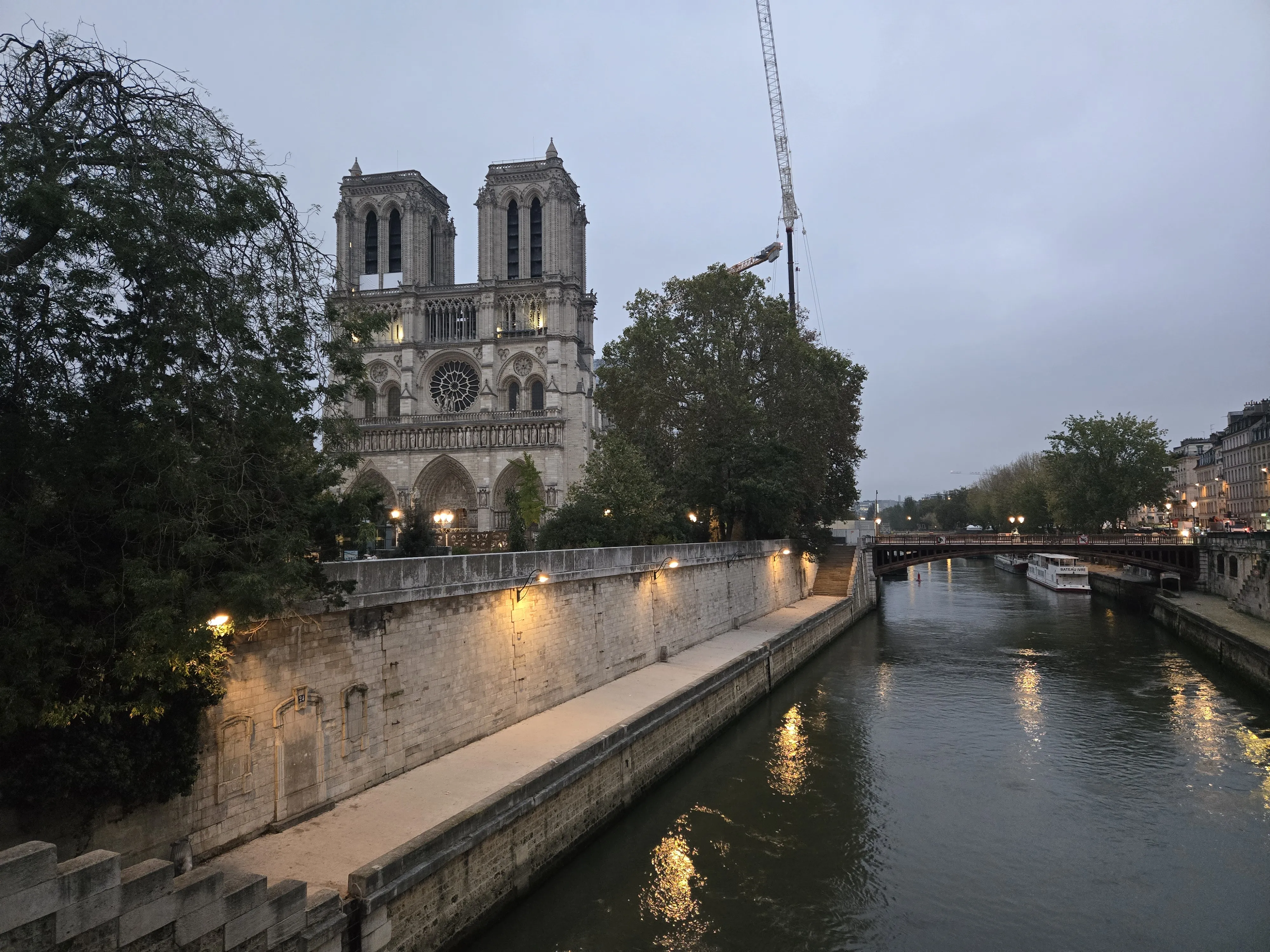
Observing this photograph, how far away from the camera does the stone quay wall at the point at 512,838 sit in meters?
8.20

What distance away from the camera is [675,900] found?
35.3ft

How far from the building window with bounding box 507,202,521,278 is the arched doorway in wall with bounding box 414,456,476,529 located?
13.9m

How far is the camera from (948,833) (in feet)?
42.5

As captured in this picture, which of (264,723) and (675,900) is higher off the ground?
(264,723)

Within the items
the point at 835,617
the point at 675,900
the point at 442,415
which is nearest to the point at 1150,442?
the point at 835,617

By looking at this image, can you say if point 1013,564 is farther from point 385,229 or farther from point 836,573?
point 385,229

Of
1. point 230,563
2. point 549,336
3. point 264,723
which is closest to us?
point 230,563

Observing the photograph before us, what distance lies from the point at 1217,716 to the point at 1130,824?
8957 mm

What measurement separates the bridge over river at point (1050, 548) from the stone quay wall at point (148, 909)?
3899 cm

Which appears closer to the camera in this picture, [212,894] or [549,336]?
[212,894]

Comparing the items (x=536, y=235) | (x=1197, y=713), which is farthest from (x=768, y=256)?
(x=1197, y=713)

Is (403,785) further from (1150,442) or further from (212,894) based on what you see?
(1150,442)

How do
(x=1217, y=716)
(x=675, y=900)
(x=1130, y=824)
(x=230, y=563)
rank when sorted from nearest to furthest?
(x=230, y=563)
(x=675, y=900)
(x=1130, y=824)
(x=1217, y=716)

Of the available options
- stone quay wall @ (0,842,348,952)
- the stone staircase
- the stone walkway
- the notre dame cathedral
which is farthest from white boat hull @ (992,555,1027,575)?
stone quay wall @ (0,842,348,952)
